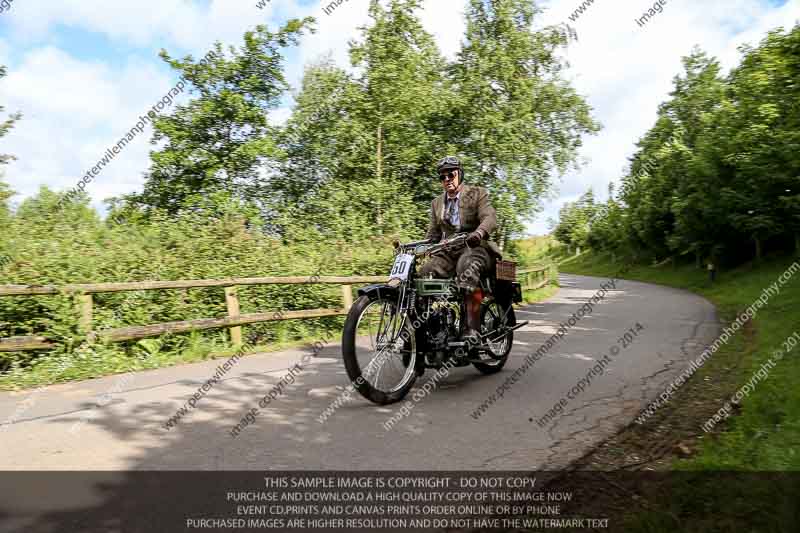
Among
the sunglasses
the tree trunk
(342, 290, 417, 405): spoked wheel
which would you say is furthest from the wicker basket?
the tree trunk

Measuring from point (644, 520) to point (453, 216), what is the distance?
13.3 feet

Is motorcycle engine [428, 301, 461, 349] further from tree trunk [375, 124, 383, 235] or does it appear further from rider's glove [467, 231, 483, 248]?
tree trunk [375, 124, 383, 235]

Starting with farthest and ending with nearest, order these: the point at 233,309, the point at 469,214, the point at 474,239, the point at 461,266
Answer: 1. the point at 233,309
2. the point at 469,214
3. the point at 461,266
4. the point at 474,239

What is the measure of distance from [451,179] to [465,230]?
58cm

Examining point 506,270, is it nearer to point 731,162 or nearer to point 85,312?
point 85,312

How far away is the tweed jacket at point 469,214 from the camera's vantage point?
631 cm

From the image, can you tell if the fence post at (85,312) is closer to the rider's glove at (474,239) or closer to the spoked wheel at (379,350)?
the spoked wheel at (379,350)

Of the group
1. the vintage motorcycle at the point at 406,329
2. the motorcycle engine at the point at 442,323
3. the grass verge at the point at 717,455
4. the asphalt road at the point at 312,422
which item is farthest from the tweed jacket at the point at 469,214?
the grass verge at the point at 717,455

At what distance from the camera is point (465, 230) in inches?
254

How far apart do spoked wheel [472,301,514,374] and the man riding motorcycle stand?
43cm

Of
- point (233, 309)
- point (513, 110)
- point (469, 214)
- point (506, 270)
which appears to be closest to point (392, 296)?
point (469, 214)

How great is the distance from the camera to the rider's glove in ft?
19.1

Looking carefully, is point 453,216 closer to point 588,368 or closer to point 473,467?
point 588,368

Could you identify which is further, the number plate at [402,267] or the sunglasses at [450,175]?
the sunglasses at [450,175]
